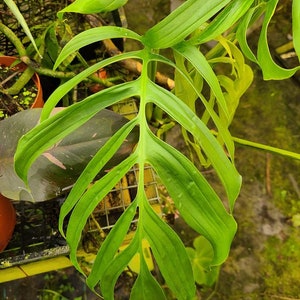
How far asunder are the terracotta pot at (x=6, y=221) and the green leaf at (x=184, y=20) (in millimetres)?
468

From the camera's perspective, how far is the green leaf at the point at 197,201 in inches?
25.3

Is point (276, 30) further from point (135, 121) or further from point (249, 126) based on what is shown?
point (135, 121)

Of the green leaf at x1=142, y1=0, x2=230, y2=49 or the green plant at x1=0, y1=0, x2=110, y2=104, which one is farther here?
the green plant at x1=0, y1=0, x2=110, y2=104

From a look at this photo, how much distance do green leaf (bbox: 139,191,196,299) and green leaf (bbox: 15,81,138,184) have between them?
149 mm

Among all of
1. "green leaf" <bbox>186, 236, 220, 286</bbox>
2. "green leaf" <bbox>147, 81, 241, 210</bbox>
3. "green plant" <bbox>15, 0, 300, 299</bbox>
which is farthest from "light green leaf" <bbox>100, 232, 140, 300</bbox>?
"green leaf" <bbox>186, 236, 220, 286</bbox>

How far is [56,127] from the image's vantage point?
0.66 meters

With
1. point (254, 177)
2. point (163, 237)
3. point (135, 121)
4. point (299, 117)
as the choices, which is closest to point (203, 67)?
point (135, 121)

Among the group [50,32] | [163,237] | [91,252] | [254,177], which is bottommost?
[254,177]

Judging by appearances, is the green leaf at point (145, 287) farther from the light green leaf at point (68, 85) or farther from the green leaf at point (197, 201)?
the light green leaf at point (68, 85)

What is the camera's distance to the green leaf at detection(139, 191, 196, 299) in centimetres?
66

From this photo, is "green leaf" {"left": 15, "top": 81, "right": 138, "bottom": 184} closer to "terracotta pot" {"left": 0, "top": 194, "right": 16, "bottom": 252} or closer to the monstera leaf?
the monstera leaf

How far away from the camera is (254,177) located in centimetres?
157

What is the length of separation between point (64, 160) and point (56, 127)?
132 mm

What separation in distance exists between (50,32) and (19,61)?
89mm
